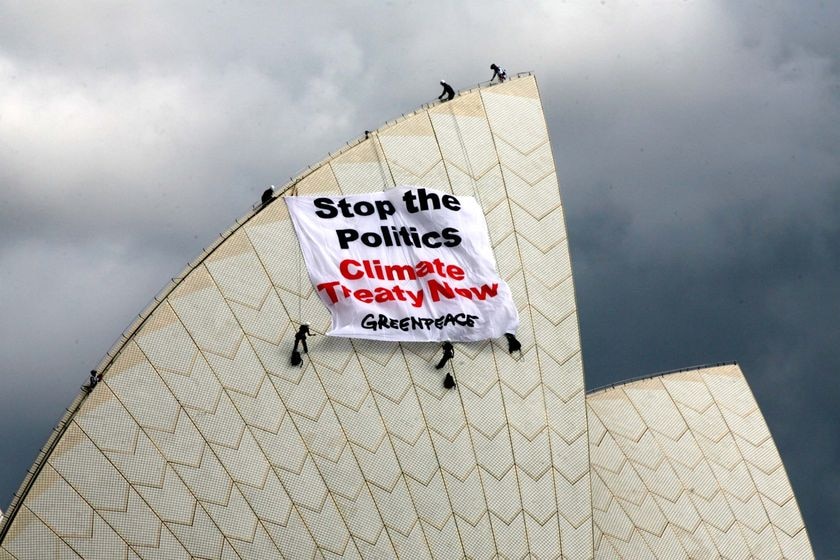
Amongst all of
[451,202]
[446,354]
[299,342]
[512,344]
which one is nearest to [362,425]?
[299,342]

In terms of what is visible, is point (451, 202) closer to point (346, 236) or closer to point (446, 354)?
point (346, 236)

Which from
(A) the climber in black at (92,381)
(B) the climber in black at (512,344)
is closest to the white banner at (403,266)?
(B) the climber in black at (512,344)

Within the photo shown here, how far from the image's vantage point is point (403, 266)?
4338 cm

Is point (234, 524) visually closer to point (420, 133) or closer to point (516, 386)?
point (516, 386)

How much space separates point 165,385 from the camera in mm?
40594

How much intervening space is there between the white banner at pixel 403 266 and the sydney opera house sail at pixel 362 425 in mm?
446

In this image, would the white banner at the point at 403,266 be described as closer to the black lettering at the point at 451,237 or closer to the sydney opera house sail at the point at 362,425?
the black lettering at the point at 451,237

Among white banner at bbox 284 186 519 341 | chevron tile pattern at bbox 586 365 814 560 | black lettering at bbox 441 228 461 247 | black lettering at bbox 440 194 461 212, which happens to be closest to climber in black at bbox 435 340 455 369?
white banner at bbox 284 186 519 341

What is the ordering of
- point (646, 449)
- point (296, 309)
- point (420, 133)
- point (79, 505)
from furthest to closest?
point (646, 449)
point (420, 133)
point (296, 309)
point (79, 505)

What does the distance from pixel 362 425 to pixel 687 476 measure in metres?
13.9

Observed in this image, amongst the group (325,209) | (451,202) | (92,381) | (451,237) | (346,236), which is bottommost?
(92,381)

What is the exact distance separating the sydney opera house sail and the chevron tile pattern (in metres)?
0.13

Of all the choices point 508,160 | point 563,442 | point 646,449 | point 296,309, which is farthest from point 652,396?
point 296,309

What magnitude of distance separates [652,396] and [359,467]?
14410mm
